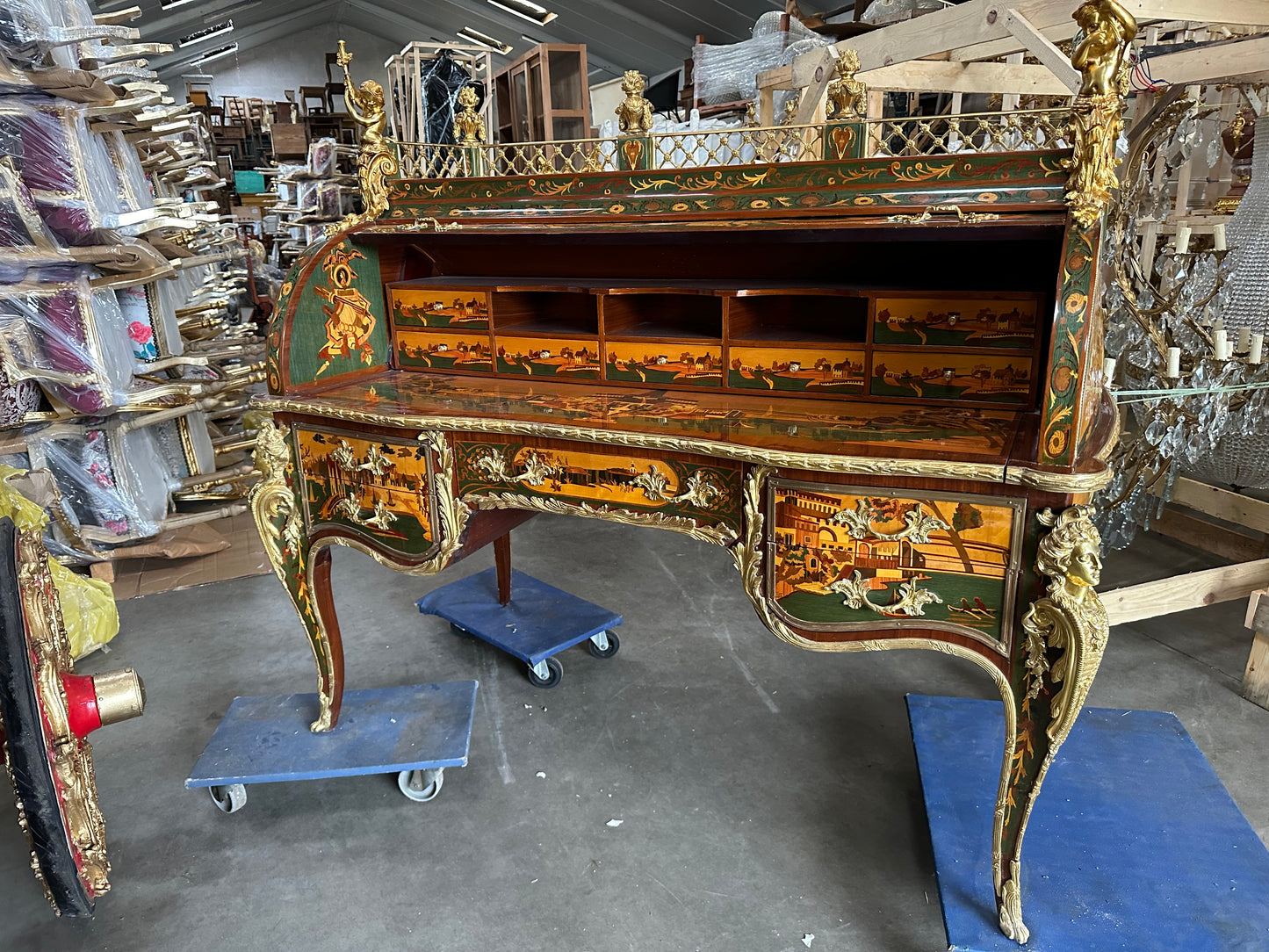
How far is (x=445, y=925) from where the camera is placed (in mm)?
2104

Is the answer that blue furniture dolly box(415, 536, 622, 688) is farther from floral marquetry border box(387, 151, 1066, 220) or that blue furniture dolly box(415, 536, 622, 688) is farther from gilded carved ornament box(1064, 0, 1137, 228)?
gilded carved ornament box(1064, 0, 1137, 228)

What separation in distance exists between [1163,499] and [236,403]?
16.8ft

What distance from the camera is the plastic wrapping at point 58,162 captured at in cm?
360

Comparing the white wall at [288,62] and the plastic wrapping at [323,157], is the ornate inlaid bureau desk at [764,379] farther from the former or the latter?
the white wall at [288,62]

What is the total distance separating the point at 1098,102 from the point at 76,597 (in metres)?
3.87

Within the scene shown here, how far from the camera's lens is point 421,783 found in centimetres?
256

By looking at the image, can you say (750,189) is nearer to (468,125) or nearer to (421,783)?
(468,125)

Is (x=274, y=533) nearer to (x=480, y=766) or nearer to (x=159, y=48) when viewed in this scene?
(x=480, y=766)

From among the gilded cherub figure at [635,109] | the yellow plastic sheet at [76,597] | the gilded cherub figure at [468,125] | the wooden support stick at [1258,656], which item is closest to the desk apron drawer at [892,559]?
the gilded cherub figure at [635,109]

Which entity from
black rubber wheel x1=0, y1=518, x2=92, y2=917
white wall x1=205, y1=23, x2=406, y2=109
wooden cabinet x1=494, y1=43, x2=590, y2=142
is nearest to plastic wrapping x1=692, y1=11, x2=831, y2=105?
wooden cabinet x1=494, y1=43, x2=590, y2=142

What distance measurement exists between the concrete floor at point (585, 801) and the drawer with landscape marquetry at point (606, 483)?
99 centimetres

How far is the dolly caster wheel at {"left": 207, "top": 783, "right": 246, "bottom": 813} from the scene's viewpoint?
99.3 inches

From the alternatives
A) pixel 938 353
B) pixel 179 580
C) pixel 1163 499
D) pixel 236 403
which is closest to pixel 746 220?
pixel 938 353

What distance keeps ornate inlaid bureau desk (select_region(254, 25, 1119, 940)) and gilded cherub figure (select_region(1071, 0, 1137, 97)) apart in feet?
0.13
